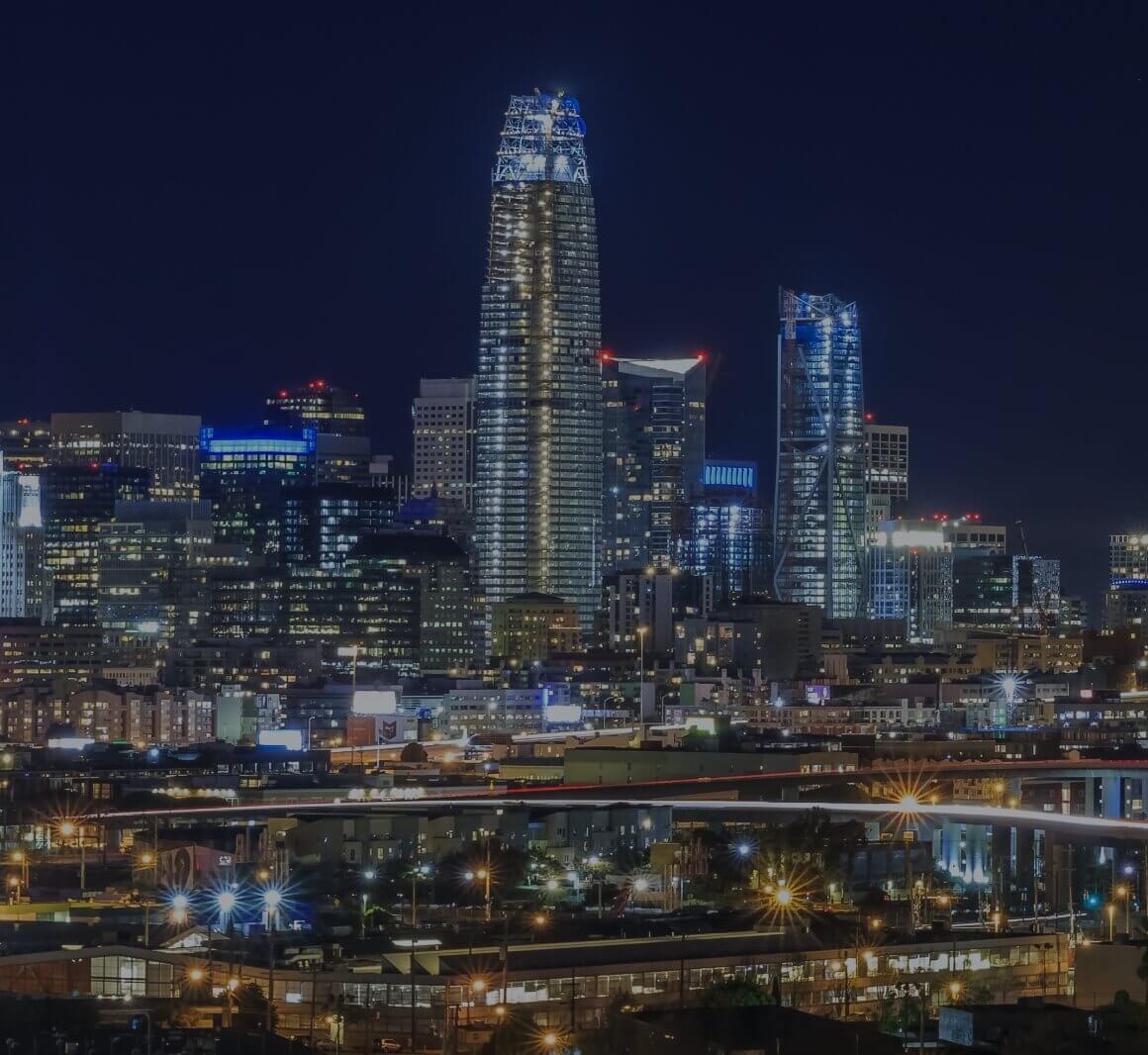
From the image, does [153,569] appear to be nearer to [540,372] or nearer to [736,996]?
[540,372]

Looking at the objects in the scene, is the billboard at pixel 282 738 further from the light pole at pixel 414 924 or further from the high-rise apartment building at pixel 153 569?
the high-rise apartment building at pixel 153 569

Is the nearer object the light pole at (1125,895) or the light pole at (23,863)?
the light pole at (1125,895)

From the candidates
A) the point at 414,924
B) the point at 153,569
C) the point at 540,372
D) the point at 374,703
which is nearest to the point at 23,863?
the point at 414,924

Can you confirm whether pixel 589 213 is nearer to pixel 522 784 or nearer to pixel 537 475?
pixel 537 475

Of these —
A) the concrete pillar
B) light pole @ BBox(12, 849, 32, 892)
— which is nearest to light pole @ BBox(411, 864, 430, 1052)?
light pole @ BBox(12, 849, 32, 892)

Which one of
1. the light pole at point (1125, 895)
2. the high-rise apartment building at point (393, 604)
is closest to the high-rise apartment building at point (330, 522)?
the high-rise apartment building at point (393, 604)

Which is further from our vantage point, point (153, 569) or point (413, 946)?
point (153, 569)

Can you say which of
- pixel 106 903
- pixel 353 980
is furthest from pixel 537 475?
pixel 353 980

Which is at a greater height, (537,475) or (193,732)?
(537,475)
